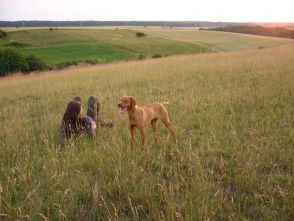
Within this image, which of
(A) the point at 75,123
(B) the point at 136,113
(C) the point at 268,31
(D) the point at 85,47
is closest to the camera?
(B) the point at 136,113

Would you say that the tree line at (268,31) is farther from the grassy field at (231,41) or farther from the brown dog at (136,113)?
the brown dog at (136,113)

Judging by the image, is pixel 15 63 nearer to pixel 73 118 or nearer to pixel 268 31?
pixel 73 118

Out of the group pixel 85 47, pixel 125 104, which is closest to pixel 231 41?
pixel 85 47

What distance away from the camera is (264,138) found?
592cm

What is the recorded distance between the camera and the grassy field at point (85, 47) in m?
46.9

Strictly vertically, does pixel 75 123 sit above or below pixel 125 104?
below

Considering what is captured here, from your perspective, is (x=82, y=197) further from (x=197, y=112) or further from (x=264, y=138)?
(x=197, y=112)

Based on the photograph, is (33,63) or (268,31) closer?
(33,63)

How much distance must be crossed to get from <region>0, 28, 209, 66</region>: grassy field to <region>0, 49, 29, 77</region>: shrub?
5.72 meters

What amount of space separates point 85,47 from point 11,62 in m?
Result: 21.2

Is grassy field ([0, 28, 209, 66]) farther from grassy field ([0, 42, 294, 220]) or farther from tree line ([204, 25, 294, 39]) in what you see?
tree line ([204, 25, 294, 39])

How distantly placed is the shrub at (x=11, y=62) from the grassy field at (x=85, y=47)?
18.8ft

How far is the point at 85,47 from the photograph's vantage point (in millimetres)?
53969

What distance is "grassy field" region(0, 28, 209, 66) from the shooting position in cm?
4691
